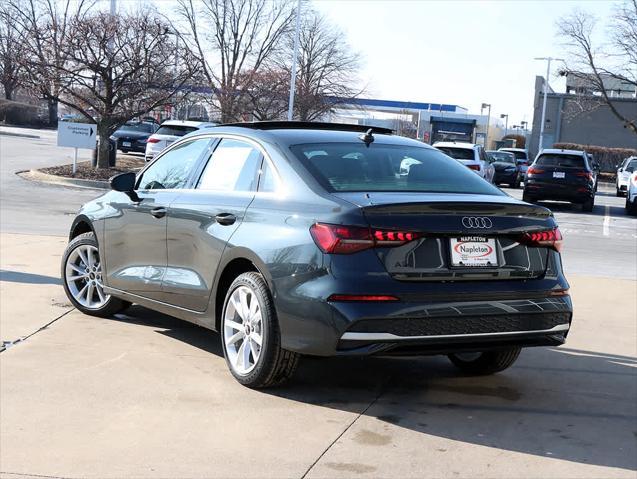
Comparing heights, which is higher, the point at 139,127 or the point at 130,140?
the point at 139,127

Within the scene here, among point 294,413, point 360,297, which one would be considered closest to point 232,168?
point 360,297

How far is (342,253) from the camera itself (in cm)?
478

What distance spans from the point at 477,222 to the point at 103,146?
2181cm

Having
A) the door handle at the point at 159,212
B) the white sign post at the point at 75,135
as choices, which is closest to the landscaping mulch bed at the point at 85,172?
the white sign post at the point at 75,135

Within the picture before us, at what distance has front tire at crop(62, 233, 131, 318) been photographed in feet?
23.6

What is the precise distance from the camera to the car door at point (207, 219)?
567cm

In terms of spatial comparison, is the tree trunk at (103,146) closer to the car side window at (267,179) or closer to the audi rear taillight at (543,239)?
the car side window at (267,179)

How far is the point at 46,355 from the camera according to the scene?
5.95 metres

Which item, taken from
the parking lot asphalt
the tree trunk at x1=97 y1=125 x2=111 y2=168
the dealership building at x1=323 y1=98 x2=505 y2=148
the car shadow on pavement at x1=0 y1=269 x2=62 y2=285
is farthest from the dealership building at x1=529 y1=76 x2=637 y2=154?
the parking lot asphalt

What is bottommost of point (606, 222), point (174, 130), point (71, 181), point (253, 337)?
point (606, 222)

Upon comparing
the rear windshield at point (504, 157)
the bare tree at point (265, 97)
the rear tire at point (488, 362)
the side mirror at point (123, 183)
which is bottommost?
the rear tire at point (488, 362)

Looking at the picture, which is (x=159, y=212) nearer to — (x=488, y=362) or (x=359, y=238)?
(x=359, y=238)

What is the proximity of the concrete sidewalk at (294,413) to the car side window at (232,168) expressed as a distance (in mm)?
1179

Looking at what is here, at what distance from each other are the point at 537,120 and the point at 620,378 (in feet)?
209
